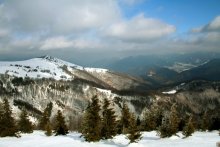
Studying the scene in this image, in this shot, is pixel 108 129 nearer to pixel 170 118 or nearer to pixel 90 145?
pixel 90 145

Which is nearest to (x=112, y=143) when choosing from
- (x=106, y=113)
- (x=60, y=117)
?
(x=106, y=113)

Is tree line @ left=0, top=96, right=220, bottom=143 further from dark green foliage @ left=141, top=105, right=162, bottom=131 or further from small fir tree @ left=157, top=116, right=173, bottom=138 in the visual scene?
dark green foliage @ left=141, top=105, right=162, bottom=131

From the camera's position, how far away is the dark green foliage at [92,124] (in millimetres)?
67438

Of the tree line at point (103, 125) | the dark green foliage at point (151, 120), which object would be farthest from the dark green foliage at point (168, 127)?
the dark green foliage at point (151, 120)

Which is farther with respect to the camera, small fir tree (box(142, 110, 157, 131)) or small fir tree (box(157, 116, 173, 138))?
small fir tree (box(142, 110, 157, 131))

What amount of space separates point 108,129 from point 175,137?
617 inches

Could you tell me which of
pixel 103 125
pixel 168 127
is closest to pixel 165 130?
pixel 168 127

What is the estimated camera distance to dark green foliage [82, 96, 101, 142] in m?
67.4

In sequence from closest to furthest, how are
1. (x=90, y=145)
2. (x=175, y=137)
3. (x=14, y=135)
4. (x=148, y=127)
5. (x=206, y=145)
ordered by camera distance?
(x=206, y=145) → (x=90, y=145) → (x=175, y=137) → (x=14, y=135) → (x=148, y=127)

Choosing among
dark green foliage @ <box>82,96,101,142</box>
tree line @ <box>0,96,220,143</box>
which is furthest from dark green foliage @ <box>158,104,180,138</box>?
dark green foliage @ <box>82,96,101,142</box>

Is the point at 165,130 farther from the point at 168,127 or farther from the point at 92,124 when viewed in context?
the point at 92,124

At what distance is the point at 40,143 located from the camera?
66000 mm

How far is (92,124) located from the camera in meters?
68.9

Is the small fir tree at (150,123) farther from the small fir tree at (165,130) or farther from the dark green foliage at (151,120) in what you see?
the small fir tree at (165,130)
